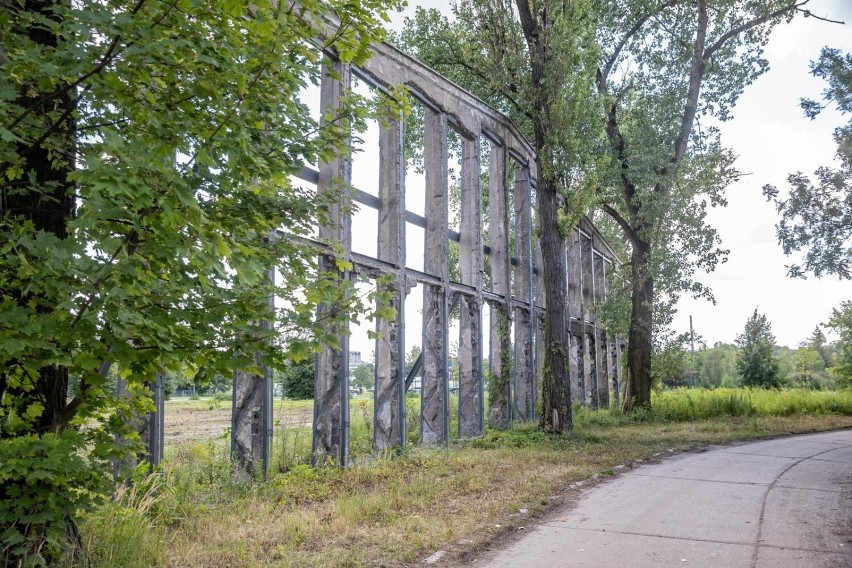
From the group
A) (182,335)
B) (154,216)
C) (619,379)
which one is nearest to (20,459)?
(182,335)

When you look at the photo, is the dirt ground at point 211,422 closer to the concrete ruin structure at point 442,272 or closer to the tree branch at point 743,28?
the concrete ruin structure at point 442,272

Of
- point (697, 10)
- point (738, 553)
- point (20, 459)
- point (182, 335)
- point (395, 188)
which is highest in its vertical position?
point (697, 10)

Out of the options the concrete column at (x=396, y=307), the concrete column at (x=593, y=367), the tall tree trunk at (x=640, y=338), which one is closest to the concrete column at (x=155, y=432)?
the concrete column at (x=396, y=307)

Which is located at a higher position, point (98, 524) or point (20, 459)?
point (20, 459)

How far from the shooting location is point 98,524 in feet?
17.8

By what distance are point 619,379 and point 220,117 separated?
32970 millimetres

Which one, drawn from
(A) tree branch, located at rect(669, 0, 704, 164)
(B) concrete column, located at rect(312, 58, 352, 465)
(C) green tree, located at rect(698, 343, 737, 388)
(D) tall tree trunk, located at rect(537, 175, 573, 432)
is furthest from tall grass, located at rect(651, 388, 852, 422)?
(C) green tree, located at rect(698, 343, 737, 388)

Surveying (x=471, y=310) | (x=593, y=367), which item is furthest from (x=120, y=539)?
(x=593, y=367)

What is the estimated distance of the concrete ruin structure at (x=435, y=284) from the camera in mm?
10484

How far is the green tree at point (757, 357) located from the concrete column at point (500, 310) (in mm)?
23878

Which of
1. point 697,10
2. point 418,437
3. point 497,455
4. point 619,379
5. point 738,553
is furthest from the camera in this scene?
point 619,379

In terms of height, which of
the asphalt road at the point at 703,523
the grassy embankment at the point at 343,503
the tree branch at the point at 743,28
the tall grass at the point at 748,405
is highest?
the tree branch at the point at 743,28

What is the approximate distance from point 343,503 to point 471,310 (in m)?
8.91

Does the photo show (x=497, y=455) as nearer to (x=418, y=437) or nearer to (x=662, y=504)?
(x=418, y=437)
